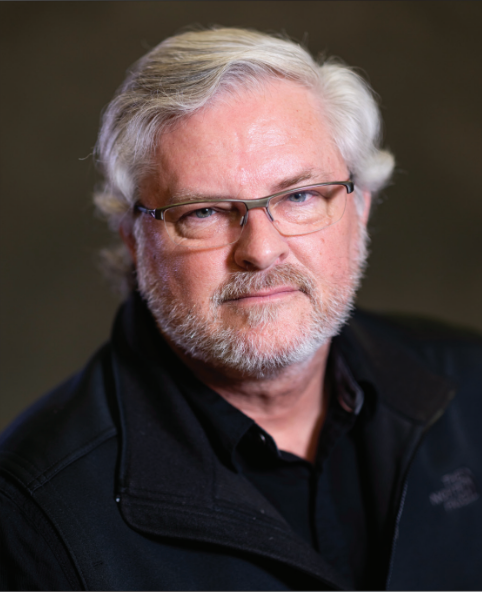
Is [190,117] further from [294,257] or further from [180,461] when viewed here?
[180,461]

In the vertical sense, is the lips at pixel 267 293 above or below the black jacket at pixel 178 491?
above

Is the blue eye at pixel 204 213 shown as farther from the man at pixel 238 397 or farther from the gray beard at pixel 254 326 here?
the gray beard at pixel 254 326

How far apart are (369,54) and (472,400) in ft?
6.74

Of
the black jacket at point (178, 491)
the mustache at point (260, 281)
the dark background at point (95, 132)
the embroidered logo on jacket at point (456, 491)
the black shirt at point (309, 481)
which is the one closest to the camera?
the black jacket at point (178, 491)

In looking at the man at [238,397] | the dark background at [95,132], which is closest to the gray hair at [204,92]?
the man at [238,397]

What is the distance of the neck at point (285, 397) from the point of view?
1.88 meters

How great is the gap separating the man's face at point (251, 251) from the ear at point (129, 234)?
202 mm

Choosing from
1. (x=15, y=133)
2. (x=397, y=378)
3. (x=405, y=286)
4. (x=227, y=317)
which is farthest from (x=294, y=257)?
(x=405, y=286)

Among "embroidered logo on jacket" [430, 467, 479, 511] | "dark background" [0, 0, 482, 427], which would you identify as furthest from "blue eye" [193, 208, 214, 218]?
"dark background" [0, 0, 482, 427]

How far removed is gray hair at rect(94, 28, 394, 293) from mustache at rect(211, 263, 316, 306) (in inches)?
17.1

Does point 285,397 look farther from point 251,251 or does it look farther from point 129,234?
point 129,234

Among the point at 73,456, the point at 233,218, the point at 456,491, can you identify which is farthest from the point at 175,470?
the point at 456,491

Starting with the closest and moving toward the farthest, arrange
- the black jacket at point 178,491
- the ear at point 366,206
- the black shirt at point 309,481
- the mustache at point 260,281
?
1. the black jacket at point 178,491
2. the mustache at point 260,281
3. the black shirt at point 309,481
4. the ear at point 366,206

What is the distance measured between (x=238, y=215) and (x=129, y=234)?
0.52m
